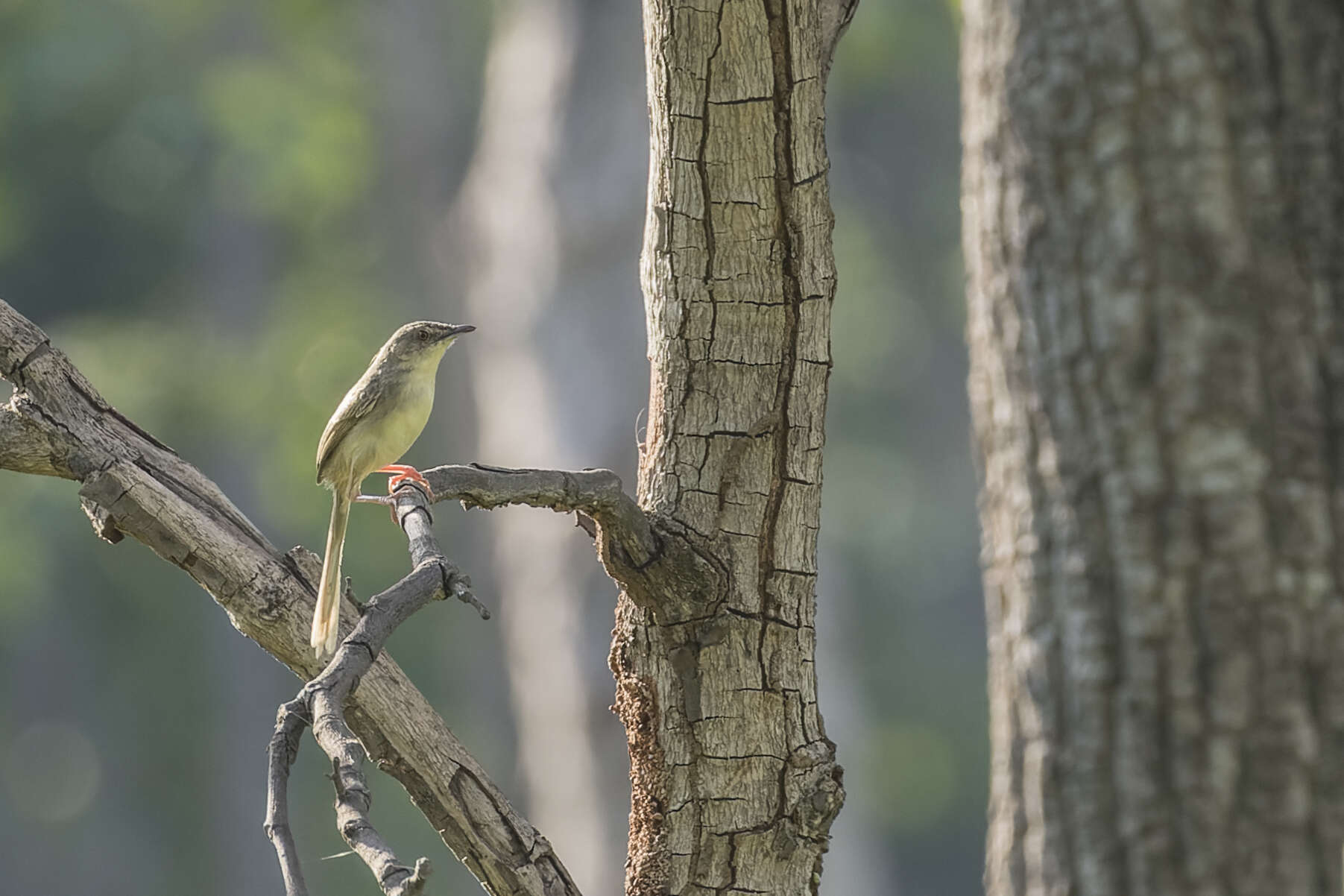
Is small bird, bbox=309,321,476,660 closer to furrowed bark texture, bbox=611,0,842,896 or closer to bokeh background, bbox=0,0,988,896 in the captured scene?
furrowed bark texture, bbox=611,0,842,896

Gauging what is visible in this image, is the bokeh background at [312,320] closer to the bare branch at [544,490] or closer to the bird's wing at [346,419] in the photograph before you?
the bird's wing at [346,419]

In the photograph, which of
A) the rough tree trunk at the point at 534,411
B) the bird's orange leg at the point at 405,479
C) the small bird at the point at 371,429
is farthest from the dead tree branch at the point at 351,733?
the rough tree trunk at the point at 534,411

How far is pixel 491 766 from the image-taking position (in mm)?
20266

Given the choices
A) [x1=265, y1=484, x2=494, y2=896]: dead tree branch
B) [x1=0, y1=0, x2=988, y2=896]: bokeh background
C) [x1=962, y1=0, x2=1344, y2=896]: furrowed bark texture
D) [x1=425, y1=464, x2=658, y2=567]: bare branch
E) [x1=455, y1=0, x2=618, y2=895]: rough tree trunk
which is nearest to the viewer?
[x1=962, y1=0, x2=1344, y2=896]: furrowed bark texture

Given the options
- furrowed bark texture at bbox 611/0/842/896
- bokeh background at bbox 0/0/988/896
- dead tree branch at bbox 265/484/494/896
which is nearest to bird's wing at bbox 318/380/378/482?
furrowed bark texture at bbox 611/0/842/896

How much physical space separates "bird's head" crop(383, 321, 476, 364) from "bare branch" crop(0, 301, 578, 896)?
108 centimetres

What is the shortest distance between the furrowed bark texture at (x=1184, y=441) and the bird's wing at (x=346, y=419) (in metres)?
2.61

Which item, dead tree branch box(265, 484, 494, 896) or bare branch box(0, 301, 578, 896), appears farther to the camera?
bare branch box(0, 301, 578, 896)

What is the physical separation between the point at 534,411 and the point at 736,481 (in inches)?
294

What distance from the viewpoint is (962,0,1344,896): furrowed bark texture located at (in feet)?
6.49

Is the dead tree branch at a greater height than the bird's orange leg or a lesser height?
lesser

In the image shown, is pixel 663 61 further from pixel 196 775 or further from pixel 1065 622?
pixel 196 775

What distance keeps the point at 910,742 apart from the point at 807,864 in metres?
27.0

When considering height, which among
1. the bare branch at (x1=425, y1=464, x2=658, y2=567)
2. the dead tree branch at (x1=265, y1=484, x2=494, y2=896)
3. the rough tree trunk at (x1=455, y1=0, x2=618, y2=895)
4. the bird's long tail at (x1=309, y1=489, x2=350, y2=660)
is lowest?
the dead tree branch at (x1=265, y1=484, x2=494, y2=896)
